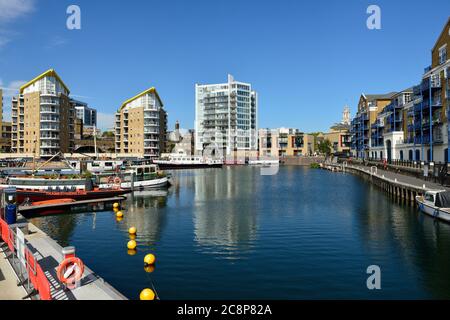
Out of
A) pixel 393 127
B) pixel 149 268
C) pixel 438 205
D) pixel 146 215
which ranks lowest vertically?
pixel 149 268

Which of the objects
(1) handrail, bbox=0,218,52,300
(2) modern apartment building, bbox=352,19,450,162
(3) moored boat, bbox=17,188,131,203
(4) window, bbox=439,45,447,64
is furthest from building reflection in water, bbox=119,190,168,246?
(4) window, bbox=439,45,447,64

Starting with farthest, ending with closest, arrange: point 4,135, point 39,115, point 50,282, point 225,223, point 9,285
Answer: point 4,135, point 39,115, point 225,223, point 50,282, point 9,285

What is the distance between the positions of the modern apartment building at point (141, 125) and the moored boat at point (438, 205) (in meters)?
137

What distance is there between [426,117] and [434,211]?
161ft

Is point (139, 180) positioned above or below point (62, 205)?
above

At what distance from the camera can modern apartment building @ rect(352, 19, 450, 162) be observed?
71.1 metres

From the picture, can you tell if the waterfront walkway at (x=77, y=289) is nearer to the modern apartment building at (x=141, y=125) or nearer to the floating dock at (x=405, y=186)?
the floating dock at (x=405, y=186)

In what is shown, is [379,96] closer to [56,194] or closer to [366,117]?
[366,117]

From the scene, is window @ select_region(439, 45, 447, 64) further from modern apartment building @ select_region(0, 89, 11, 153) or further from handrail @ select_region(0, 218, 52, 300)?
modern apartment building @ select_region(0, 89, 11, 153)

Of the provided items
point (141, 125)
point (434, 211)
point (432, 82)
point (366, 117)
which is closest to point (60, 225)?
point (434, 211)

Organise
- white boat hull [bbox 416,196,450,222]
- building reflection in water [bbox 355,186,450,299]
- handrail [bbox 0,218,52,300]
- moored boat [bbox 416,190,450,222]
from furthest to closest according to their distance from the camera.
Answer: moored boat [bbox 416,190,450,222] < white boat hull [bbox 416,196,450,222] < building reflection in water [bbox 355,186,450,299] < handrail [bbox 0,218,52,300]

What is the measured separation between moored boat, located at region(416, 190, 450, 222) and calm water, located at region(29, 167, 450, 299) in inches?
38.0

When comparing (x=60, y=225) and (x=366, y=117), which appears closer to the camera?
(x=60, y=225)

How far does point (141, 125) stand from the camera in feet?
550
